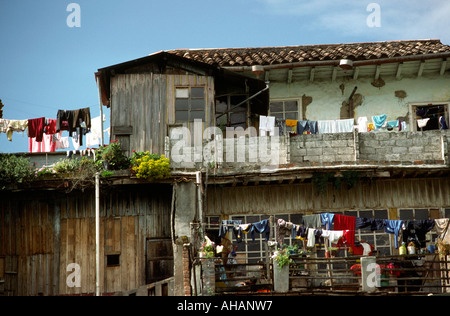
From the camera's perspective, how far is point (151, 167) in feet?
59.9

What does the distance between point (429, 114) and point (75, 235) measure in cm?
1283

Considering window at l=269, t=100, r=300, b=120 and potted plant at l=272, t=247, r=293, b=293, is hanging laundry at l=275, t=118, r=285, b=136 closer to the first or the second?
window at l=269, t=100, r=300, b=120

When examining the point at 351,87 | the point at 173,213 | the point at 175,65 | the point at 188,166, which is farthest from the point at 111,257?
the point at 351,87

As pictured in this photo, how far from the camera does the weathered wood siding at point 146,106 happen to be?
1953 centimetres

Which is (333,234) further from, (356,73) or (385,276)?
(356,73)

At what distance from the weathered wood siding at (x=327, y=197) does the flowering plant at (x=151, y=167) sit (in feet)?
6.37

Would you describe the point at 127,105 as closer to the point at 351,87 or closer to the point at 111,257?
the point at 111,257

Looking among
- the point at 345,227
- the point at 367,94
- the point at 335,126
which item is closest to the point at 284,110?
the point at 335,126

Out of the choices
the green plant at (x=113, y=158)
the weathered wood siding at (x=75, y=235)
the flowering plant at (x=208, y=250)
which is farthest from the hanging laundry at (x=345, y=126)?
the green plant at (x=113, y=158)

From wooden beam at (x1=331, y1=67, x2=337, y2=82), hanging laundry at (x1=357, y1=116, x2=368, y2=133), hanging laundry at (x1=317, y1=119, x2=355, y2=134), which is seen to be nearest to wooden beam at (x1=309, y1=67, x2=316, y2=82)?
wooden beam at (x1=331, y1=67, x2=337, y2=82)

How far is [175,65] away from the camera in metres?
20.1

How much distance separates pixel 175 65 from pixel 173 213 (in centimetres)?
492
